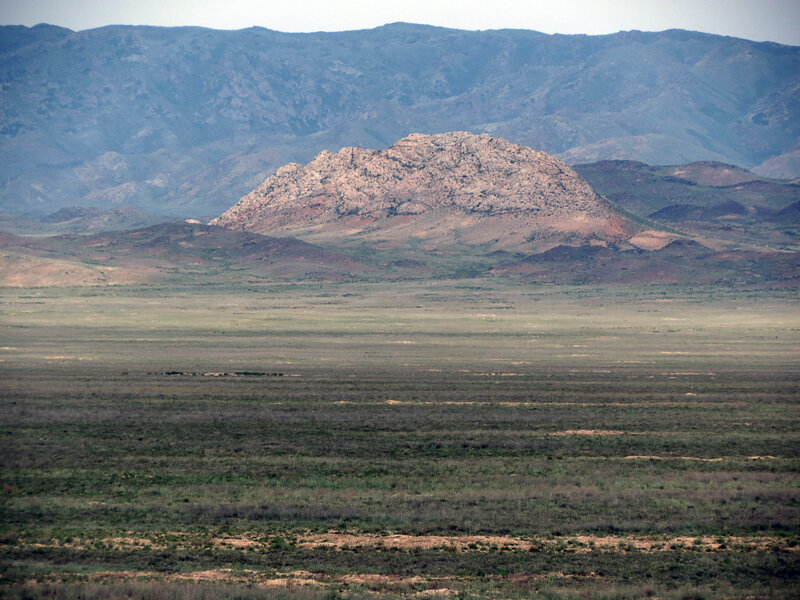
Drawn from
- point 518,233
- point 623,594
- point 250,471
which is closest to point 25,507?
point 250,471

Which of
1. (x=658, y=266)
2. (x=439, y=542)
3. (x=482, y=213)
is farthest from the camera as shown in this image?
(x=482, y=213)

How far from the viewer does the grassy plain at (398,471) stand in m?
23.3

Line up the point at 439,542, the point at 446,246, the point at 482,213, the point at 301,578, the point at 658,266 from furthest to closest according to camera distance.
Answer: the point at 482,213
the point at 446,246
the point at 658,266
the point at 439,542
the point at 301,578

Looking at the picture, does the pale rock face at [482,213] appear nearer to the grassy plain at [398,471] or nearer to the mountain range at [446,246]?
the mountain range at [446,246]

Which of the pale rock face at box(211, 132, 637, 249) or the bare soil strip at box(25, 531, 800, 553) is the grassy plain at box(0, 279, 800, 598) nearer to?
the bare soil strip at box(25, 531, 800, 553)

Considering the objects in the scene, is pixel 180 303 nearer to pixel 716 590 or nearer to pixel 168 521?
pixel 168 521

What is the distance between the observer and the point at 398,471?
3366cm

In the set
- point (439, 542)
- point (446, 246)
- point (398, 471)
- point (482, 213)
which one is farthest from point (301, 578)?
point (482, 213)

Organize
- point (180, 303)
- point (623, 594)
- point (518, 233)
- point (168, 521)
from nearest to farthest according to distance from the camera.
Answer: point (623, 594) → point (168, 521) → point (180, 303) → point (518, 233)

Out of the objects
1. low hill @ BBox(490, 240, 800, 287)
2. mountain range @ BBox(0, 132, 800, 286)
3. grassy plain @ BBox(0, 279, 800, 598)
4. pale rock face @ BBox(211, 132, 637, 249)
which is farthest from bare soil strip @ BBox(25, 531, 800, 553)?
pale rock face @ BBox(211, 132, 637, 249)

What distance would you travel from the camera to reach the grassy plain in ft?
76.4

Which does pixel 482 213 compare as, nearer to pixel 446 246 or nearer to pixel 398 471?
pixel 446 246

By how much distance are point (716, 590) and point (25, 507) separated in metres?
17.8

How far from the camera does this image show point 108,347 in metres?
78.8
